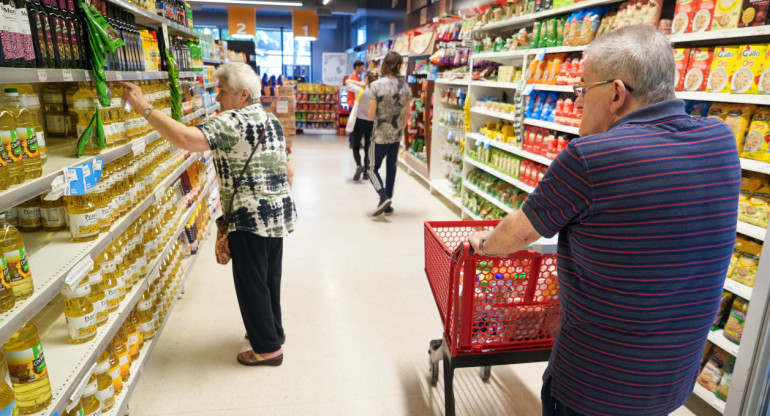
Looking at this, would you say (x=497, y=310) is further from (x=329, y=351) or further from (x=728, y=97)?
(x=728, y=97)

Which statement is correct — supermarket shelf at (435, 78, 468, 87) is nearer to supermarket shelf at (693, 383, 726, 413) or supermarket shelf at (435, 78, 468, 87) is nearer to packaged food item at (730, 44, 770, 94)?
packaged food item at (730, 44, 770, 94)

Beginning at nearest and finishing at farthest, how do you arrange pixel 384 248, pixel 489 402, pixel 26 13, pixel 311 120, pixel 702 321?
pixel 702 321
pixel 26 13
pixel 489 402
pixel 384 248
pixel 311 120

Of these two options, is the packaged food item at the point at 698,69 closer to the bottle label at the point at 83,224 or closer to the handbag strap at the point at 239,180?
the handbag strap at the point at 239,180

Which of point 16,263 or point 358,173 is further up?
point 16,263

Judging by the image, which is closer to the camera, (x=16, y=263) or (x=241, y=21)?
(x=16, y=263)

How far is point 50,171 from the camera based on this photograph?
169cm

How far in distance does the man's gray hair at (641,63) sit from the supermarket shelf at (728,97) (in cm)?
132

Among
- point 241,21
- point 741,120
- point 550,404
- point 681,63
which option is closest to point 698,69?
point 681,63

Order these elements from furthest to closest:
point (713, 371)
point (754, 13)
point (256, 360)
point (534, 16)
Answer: point (534, 16) < point (256, 360) < point (713, 371) < point (754, 13)

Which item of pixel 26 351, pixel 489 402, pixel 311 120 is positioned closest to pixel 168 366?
pixel 26 351

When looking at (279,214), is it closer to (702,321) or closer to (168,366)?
(168,366)

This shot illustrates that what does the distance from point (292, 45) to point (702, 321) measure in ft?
73.9

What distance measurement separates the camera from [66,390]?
167cm

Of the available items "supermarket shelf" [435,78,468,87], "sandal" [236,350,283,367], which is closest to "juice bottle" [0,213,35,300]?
"sandal" [236,350,283,367]
